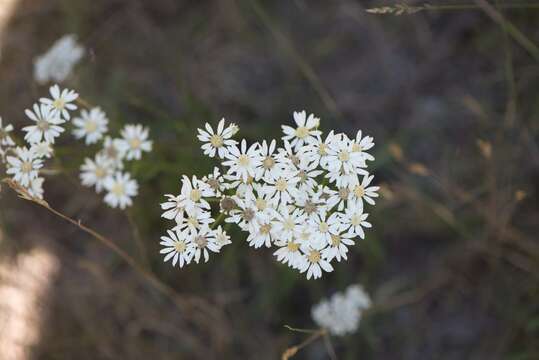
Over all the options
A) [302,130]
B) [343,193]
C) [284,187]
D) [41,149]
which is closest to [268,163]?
[284,187]

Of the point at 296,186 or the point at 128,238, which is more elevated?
the point at 128,238

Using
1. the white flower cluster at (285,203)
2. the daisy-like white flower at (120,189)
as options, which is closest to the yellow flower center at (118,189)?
the daisy-like white flower at (120,189)

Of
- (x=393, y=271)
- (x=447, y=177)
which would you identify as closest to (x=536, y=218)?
(x=447, y=177)

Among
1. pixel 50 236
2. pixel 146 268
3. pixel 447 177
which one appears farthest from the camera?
pixel 50 236

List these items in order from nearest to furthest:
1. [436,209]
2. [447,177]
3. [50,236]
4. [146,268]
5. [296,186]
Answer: [296,186]
[146,268]
[436,209]
[447,177]
[50,236]

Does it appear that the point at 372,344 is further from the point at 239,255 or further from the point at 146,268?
the point at 146,268

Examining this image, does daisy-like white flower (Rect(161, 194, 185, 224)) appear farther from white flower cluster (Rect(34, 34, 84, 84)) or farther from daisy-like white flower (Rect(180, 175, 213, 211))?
white flower cluster (Rect(34, 34, 84, 84))

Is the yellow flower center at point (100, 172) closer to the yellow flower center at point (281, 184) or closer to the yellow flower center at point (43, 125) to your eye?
the yellow flower center at point (43, 125)
